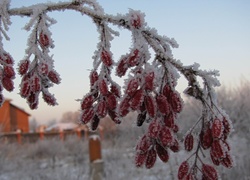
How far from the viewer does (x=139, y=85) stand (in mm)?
1028

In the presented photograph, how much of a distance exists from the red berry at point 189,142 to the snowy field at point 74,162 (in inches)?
199

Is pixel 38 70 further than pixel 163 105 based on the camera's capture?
Yes

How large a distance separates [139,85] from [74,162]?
47.8 feet

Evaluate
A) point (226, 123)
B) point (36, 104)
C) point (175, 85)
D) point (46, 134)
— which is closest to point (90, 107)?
point (36, 104)

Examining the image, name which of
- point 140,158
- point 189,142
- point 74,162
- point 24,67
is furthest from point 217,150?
point 74,162

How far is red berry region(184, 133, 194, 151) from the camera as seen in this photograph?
1.19 m

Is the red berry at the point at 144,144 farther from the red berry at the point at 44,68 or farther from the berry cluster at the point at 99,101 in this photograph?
the red berry at the point at 44,68

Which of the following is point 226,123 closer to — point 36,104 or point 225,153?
point 225,153

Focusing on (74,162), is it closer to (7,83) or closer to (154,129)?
(7,83)

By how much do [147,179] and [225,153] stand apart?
7.19 meters

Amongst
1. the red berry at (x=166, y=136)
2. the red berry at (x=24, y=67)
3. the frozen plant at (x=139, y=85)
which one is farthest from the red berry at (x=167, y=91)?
the red berry at (x=24, y=67)

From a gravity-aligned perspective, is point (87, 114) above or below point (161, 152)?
above

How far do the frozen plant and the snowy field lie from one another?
204 inches

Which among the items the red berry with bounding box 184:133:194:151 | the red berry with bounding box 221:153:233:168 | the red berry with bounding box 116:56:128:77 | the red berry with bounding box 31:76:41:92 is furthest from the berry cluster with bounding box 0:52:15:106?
the red berry with bounding box 221:153:233:168
